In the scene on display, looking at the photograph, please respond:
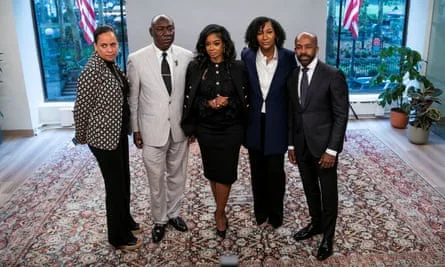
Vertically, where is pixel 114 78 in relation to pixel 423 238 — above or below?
above

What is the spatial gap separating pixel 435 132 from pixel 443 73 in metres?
0.74

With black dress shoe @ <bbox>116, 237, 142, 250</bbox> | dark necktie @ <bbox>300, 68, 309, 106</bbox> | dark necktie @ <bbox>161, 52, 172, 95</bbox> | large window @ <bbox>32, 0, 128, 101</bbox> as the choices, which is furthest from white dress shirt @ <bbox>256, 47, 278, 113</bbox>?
large window @ <bbox>32, 0, 128, 101</bbox>

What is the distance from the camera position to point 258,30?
3.03 meters

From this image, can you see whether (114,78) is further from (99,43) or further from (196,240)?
(196,240)

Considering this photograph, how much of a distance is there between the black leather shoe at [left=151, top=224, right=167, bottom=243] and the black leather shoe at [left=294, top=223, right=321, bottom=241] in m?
0.97

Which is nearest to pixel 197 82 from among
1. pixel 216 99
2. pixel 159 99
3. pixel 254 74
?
pixel 216 99

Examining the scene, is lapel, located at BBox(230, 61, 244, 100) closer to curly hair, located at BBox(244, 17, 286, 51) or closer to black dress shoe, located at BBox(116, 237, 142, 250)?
curly hair, located at BBox(244, 17, 286, 51)

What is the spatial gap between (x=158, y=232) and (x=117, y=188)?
568 mm

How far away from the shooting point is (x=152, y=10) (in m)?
5.85

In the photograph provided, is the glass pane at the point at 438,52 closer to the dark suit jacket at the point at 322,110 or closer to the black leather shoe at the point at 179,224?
the dark suit jacket at the point at 322,110

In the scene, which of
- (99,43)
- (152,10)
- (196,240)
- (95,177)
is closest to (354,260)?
(196,240)

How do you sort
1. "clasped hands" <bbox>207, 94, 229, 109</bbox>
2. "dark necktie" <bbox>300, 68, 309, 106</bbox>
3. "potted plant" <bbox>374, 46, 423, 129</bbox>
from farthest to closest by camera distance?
"potted plant" <bbox>374, 46, 423, 129</bbox>, "clasped hands" <bbox>207, 94, 229, 109</bbox>, "dark necktie" <bbox>300, 68, 309, 106</bbox>

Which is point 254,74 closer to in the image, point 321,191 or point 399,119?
point 321,191

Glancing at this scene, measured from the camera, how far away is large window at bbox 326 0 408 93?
6.55m
